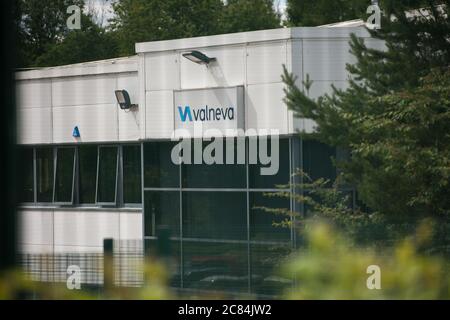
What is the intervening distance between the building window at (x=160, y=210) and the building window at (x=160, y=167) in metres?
0.18

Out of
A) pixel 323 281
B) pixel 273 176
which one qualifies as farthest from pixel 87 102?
pixel 323 281

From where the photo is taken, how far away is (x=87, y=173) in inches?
835

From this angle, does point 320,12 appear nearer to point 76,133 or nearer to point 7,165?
point 76,133

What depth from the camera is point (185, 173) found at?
1838cm

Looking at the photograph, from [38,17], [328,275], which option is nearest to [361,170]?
[328,275]

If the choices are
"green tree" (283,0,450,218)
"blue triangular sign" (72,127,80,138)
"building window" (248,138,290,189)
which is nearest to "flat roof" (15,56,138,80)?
"blue triangular sign" (72,127,80,138)

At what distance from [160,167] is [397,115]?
242 inches

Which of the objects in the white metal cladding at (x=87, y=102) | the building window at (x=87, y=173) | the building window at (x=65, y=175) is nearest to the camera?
the white metal cladding at (x=87, y=102)

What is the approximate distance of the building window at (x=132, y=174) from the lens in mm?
19844

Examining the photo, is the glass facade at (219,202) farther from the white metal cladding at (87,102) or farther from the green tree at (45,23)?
the green tree at (45,23)

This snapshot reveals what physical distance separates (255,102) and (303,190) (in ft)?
6.36

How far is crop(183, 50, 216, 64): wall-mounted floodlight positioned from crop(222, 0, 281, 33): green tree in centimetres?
2053

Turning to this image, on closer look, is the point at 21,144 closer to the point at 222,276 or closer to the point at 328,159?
the point at 222,276

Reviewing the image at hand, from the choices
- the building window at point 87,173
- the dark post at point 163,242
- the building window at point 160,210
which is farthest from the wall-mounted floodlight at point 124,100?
the dark post at point 163,242
